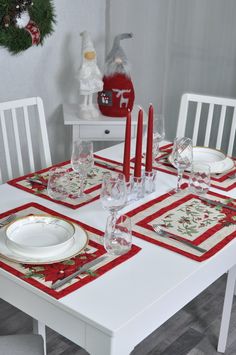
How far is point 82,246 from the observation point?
138cm

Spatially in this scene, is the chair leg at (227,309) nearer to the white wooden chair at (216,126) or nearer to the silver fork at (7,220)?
the white wooden chair at (216,126)

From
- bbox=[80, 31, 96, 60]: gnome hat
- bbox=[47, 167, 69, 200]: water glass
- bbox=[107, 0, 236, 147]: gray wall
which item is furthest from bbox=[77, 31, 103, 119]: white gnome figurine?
bbox=[47, 167, 69, 200]: water glass

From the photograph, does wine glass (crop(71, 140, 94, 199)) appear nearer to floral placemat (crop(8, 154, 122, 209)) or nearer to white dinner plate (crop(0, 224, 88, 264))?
floral placemat (crop(8, 154, 122, 209))

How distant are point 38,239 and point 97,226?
0.63 ft

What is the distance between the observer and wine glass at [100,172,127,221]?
4.95 feet

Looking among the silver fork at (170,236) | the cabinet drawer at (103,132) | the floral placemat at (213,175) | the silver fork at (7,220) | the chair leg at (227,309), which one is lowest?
the chair leg at (227,309)

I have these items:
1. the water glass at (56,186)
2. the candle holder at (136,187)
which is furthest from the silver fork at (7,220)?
the candle holder at (136,187)

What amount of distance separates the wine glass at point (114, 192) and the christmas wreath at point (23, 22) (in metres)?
1.56

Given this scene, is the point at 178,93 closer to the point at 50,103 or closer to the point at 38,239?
the point at 50,103

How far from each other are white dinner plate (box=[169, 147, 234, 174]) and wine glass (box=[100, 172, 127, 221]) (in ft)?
1.70

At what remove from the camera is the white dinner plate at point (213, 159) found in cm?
195

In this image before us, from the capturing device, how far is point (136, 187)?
1.69 m

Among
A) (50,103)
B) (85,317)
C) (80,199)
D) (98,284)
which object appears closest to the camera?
(85,317)

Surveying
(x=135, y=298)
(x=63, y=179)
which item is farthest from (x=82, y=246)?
(x=63, y=179)
